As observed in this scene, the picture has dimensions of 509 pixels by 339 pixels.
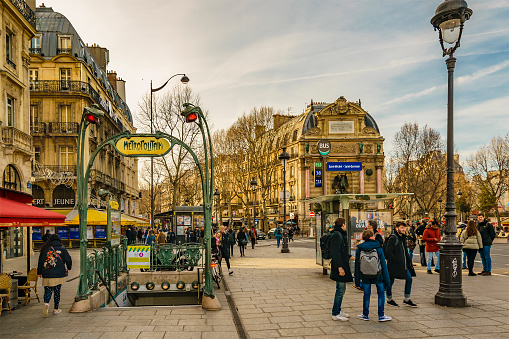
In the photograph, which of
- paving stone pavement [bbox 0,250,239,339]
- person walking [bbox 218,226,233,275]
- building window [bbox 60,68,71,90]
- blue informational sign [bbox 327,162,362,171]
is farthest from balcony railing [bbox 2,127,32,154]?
blue informational sign [bbox 327,162,362,171]

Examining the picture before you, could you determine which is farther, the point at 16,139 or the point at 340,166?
the point at 16,139

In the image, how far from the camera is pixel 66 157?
34.9 meters

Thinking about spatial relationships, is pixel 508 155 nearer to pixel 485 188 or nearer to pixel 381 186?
pixel 485 188

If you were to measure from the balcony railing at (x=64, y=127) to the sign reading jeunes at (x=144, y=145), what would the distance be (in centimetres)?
2768

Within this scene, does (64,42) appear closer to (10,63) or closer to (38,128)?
(38,128)

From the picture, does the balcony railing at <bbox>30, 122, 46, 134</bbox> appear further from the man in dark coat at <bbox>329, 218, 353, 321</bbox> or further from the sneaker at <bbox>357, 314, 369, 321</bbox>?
the sneaker at <bbox>357, 314, 369, 321</bbox>

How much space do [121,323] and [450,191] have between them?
6895mm

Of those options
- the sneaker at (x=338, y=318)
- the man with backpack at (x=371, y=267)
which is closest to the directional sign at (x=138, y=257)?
the sneaker at (x=338, y=318)

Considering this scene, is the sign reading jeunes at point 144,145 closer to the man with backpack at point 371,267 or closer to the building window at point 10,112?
the man with backpack at point 371,267

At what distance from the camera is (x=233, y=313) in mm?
8992

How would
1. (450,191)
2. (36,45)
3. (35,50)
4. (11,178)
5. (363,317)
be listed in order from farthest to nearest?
(36,45) → (35,50) → (11,178) → (450,191) → (363,317)

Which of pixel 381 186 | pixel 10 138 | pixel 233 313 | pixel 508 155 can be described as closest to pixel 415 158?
pixel 508 155

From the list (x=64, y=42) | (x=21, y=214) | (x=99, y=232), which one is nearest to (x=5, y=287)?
(x=21, y=214)

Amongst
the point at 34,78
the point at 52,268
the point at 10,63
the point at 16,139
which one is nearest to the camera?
the point at 52,268
